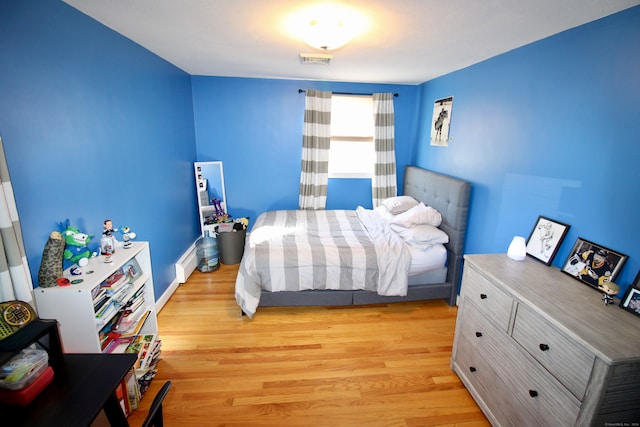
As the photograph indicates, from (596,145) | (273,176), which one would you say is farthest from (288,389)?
(273,176)

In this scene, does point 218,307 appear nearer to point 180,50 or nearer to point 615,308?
point 180,50

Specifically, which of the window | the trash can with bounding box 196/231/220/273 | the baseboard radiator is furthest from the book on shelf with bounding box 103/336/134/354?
the window

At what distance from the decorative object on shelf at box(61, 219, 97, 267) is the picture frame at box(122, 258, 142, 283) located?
247 mm

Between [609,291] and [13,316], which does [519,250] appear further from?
[13,316]

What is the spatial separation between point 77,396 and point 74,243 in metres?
0.91

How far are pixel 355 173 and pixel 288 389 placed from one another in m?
3.07

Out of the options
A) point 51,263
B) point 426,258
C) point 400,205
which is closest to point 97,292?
point 51,263

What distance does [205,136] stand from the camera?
402 centimetres

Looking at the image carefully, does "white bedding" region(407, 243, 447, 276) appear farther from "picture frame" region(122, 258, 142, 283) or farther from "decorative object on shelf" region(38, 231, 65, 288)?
"decorative object on shelf" region(38, 231, 65, 288)

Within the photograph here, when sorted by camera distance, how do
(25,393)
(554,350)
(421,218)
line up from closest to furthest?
(25,393) < (554,350) < (421,218)

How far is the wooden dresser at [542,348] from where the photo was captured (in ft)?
3.82

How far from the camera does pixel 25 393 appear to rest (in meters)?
0.99

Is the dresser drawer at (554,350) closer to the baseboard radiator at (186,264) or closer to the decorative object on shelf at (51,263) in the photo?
the decorative object on shelf at (51,263)

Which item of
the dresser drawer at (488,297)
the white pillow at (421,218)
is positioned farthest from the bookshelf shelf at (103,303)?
the white pillow at (421,218)
